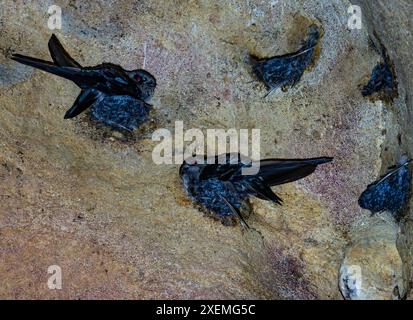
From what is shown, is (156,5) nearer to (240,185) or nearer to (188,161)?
(188,161)

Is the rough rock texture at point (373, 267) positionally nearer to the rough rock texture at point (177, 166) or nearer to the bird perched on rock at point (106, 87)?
the rough rock texture at point (177, 166)

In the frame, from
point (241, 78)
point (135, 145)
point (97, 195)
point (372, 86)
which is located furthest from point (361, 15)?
point (97, 195)

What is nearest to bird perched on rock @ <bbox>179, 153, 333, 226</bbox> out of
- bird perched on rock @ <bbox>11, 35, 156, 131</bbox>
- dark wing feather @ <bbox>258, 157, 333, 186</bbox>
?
dark wing feather @ <bbox>258, 157, 333, 186</bbox>

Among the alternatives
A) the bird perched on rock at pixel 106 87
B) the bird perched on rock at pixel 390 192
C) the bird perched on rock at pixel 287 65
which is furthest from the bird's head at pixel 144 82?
the bird perched on rock at pixel 390 192

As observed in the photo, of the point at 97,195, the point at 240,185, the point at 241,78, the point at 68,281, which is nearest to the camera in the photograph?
the point at 68,281

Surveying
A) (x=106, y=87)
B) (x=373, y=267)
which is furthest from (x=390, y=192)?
(x=106, y=87)

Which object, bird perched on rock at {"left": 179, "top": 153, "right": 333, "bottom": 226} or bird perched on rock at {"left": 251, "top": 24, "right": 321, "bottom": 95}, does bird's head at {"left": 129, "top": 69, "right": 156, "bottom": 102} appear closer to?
bird perched on rock at {"left": 179, "top": 153, "right": 333, "bottom": 226}
